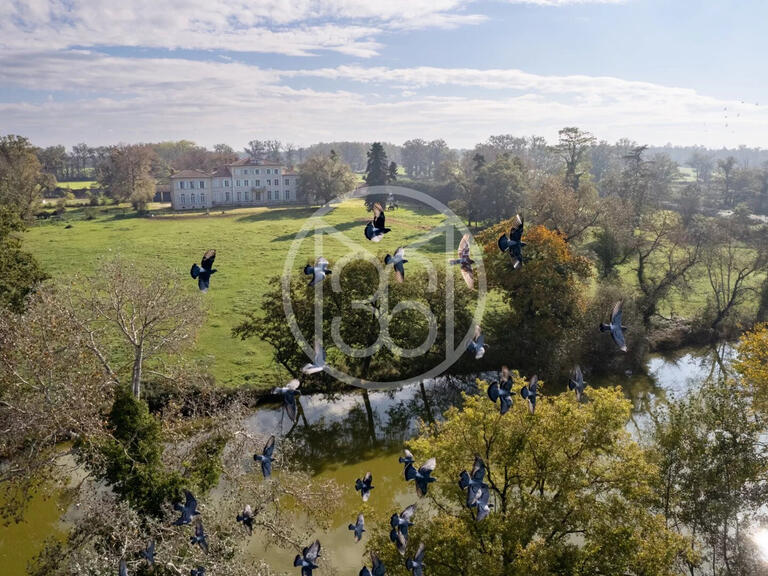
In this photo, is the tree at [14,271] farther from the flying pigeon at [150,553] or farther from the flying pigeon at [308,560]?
the flying pigeon at [308,560]

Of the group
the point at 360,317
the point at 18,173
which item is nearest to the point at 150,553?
the point at 360,317

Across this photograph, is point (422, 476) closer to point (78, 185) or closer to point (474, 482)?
point (474, 482)

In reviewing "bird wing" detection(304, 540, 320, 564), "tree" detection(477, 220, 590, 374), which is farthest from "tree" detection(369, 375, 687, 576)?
"tree" detection(477, 220, 590, 374)

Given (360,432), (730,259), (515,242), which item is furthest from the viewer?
(730,259)

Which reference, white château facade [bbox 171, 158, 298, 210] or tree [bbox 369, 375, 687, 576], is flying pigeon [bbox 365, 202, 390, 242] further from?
white château facade [bbox 171, 158, 298, 210]

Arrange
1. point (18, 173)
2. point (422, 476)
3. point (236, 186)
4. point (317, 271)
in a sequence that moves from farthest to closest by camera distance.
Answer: point (236, 186), point (18, 173), point (422, 476), point (317, 271)

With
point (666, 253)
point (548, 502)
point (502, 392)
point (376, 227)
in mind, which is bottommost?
point (548, 502)

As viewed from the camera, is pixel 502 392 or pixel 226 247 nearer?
pixel 502 392

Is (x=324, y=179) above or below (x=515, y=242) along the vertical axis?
above
